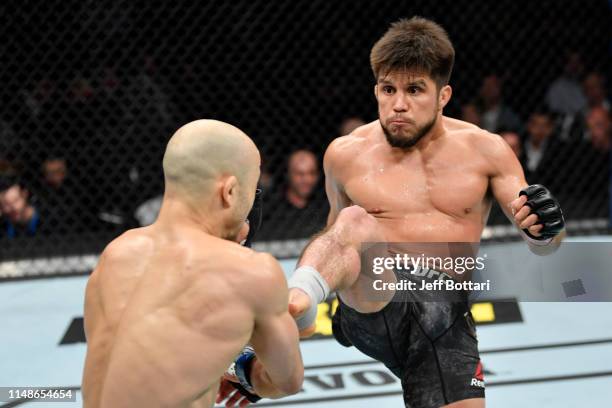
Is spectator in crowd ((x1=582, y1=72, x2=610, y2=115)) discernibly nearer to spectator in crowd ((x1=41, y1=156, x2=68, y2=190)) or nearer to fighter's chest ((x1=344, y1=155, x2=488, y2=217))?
spectator in crowd ((x1=41, y1=156, x2=68, y2=190))

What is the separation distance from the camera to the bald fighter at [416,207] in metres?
2.45

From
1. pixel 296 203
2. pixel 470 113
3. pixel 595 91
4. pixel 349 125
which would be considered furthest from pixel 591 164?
pixel 296 203

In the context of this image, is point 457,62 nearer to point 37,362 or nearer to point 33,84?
point 33,84

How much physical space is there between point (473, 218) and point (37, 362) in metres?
1.97

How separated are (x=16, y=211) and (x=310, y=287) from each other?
10.3 ft

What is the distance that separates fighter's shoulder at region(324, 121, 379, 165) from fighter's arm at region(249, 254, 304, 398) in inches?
40.5

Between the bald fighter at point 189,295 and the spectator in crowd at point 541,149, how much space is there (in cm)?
393

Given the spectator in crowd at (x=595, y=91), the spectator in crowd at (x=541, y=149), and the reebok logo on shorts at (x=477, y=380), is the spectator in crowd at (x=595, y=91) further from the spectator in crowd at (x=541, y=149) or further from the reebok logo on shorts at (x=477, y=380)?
the reebok logo on shorts at (x=477, y=380)

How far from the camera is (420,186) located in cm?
277

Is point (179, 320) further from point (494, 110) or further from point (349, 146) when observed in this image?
point (494, 110)

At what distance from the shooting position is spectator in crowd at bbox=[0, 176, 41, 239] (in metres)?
4.97

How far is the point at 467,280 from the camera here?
8.90ft

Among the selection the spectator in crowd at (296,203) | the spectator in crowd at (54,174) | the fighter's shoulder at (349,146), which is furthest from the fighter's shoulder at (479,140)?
the spectator in crowd at (54,174)

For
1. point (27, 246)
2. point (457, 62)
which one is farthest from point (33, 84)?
point (457, 62)
